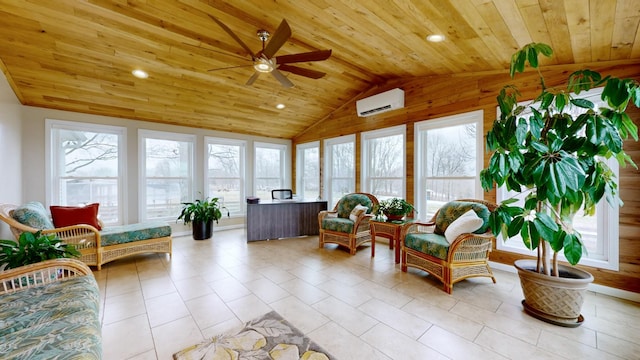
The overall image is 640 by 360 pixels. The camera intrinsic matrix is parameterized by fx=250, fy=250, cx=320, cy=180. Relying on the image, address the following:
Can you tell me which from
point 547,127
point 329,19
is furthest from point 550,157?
point 329,19

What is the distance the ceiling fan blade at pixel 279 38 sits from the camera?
221cm

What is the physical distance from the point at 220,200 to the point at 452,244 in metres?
4.93

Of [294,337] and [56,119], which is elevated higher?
[56,119]

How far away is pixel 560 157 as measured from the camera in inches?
73.5

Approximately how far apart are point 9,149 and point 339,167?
16.7 feet

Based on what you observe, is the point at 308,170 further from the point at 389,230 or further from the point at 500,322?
the point at 500,322

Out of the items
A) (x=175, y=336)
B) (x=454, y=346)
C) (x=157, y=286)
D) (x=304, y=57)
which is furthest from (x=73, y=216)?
(x=454, y=346)

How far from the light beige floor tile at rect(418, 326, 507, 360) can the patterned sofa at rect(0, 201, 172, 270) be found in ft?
12.0

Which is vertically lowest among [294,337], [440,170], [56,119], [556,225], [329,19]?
[294,337]

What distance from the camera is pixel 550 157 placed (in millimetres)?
1886

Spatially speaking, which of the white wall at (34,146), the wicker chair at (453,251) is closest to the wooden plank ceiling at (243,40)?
the white wall at (34,146)

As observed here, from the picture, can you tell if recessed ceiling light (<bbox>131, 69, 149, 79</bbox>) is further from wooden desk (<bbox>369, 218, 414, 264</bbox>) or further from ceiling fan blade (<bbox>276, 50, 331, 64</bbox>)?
wooden desk (<bbox>369, 218, 414, 264</bbox>)

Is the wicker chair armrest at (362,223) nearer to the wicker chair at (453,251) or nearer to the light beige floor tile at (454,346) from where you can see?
the wicker chair at (453,251)

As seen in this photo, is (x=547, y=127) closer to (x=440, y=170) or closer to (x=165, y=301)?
(x=440, y=170)
